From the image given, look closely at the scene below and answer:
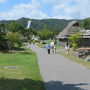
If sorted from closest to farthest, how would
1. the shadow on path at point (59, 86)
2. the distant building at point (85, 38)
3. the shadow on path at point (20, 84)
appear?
the shadow on path at point (59, 86)
the shadow on path at point (20, 84)
the distant building at point (85, 38)

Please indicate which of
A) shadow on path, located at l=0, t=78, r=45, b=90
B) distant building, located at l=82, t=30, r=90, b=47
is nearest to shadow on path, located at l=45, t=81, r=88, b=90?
shadow on path, located at l=0, t=78, r=45, b=90

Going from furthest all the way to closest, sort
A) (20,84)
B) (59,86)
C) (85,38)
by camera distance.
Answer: (85,38) → (20,84) → (59,86)

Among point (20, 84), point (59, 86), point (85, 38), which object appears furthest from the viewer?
point (85, 38)

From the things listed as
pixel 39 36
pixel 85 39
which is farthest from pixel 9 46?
pixel 39 36

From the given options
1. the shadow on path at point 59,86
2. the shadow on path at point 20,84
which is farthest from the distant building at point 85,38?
the shadow on path at point 59,86

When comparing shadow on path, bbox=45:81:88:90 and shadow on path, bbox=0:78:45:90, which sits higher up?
shadow on path, bbox=45:81:88:90

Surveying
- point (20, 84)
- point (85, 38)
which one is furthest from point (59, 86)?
point (85, 38)

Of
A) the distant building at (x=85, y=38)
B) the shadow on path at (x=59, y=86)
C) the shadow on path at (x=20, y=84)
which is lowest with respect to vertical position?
the shadow on path at (x=20, y=84)

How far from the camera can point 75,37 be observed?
43375mm

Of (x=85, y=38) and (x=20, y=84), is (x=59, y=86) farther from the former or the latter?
(x=85, y=38)

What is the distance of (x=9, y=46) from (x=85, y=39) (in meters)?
15.1

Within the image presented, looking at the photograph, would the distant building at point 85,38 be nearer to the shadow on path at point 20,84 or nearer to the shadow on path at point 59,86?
the shadow on path at point 20,84

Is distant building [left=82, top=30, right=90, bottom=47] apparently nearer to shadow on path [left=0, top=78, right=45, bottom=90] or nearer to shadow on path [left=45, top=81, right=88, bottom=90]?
shadow on path [left=0, top=78, right=45, bottom=90]

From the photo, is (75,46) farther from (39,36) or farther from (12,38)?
(39,36)
